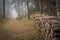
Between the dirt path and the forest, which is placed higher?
the forest

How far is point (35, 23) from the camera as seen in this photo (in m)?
13.1

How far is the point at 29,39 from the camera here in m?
9.01

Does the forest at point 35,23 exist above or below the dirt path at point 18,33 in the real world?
above

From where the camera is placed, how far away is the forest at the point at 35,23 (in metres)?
6.61

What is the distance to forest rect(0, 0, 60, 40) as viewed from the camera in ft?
21.7

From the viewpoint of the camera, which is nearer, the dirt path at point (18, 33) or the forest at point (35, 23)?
the forest at point (35, 23)

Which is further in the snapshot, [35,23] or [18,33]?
[35,23]

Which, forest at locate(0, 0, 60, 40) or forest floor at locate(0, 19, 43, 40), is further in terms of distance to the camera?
forest floor at locate(0, 19, 43, 40)

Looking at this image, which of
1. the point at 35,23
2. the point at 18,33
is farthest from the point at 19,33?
the point at 35,23

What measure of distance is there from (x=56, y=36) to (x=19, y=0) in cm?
2904

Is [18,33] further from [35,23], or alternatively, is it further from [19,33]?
[35,23]

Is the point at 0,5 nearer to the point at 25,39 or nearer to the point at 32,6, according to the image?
the point at 32,6

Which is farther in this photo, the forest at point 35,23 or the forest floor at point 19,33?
the forest floor at point 19,33

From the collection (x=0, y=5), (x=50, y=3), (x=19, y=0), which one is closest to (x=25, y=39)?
(x=50, y=3)
